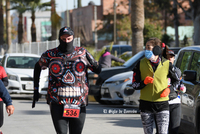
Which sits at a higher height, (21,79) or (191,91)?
(191,91)

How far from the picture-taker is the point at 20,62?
53.8ft

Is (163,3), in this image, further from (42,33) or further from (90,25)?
(42,33)

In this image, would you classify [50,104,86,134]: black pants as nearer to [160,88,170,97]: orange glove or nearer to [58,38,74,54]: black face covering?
[58,38,74,54]: black face covering

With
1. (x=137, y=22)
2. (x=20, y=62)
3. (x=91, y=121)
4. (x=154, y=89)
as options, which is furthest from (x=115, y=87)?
(x=137, y=22)

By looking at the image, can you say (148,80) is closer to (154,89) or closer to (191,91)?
(154,89)

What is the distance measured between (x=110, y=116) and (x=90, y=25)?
62720 mm

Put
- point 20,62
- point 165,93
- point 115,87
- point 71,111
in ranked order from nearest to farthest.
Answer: point 71,111 < point 165,93 < point 115,87 < point 20,62

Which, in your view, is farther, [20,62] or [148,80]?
[20,62]

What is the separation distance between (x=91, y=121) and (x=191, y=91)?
365cm

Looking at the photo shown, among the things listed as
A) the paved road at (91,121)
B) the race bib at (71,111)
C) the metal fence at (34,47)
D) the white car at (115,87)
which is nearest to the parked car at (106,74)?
the white car at (115,87)

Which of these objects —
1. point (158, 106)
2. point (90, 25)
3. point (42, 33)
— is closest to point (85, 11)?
point (90, 25)

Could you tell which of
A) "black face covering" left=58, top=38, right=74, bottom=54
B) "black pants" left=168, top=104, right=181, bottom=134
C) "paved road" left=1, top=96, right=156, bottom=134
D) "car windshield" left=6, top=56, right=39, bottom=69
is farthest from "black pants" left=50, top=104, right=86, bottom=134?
"car windshield" left=6, top=56, right=39, bottom=69

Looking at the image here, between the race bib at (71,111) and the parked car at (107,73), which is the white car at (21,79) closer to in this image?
the parked car at (107,73)

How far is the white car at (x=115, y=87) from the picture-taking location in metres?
12.2
